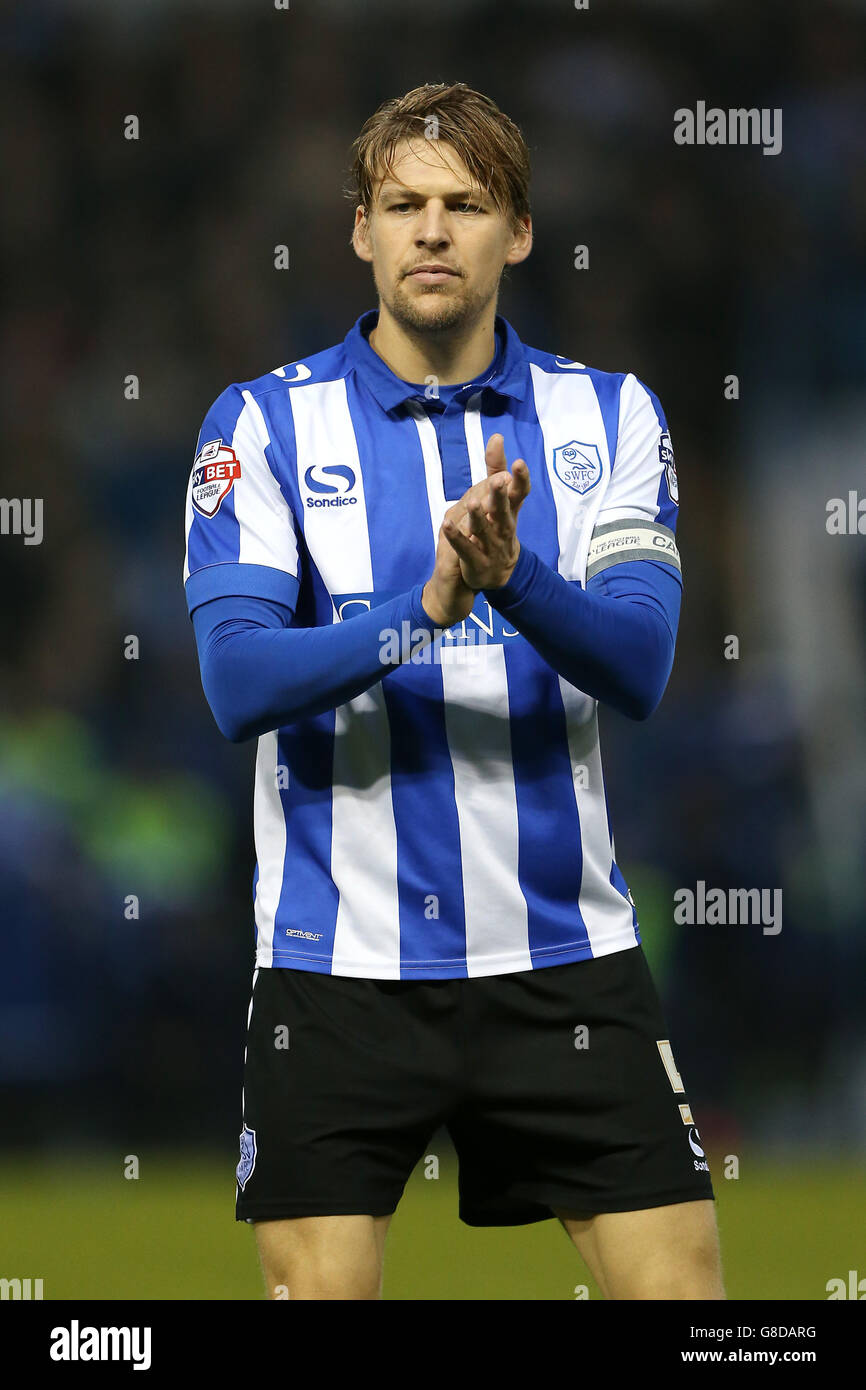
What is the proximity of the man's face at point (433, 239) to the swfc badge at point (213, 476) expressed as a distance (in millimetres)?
303

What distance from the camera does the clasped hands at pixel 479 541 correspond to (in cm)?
186

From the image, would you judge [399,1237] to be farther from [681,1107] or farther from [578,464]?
[578,464]

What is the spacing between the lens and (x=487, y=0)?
5.54 meters

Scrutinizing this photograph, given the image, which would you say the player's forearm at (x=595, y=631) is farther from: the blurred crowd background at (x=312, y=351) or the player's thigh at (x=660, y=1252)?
the blurred crowd background at (x=312, y=351)

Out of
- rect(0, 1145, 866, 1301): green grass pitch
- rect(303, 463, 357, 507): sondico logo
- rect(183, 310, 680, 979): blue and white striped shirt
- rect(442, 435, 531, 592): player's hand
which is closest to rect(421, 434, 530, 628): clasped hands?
rect(442, 435, 531, 592): player's hand

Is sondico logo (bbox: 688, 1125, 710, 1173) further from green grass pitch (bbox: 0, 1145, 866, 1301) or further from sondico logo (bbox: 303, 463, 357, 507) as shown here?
green grass pitch (bbox: 0, 1145, 866, 1301)

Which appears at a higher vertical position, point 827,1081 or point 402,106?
point 402,106

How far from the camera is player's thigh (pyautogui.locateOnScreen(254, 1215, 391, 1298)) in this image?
195 cm

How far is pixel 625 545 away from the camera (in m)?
2.18

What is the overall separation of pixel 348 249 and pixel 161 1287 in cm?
344

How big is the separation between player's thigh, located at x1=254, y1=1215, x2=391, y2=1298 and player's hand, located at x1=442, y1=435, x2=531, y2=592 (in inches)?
31.5

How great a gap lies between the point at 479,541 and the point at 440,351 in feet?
1.61
